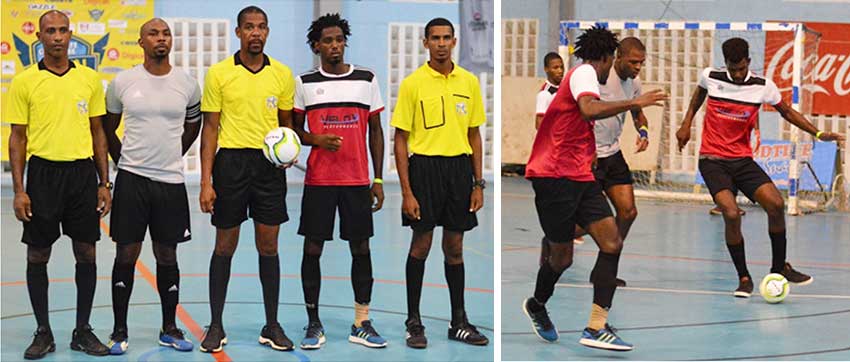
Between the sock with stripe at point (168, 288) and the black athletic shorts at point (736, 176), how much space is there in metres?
3.94

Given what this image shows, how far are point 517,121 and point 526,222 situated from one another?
549 cm

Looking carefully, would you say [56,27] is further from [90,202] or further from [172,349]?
[172,349]

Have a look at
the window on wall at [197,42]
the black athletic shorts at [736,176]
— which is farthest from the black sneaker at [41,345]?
the window on wall at [197,42]

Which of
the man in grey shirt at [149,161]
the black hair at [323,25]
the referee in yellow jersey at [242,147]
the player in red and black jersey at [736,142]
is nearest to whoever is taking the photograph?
the man in grey shirt at [149,161]

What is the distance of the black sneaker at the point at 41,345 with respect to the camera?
679 cm

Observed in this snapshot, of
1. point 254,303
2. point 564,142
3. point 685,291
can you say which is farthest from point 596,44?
point 254,303

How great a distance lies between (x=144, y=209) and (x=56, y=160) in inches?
22.0

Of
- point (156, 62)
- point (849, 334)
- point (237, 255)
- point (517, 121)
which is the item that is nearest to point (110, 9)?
point (517, 121)

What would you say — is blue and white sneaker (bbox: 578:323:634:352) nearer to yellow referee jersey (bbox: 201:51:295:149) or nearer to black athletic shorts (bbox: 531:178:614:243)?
black athletic shorts (bbox: 531:178:614:243)

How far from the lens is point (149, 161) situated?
22.5ft

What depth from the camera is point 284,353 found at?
23.1ft

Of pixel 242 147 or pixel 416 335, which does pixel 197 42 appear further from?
pixel 416 335

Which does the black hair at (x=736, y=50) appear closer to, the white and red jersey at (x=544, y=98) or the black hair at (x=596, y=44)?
the white and red jersey at (x=544, y=98)

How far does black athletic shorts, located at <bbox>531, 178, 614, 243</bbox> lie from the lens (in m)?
6.85
